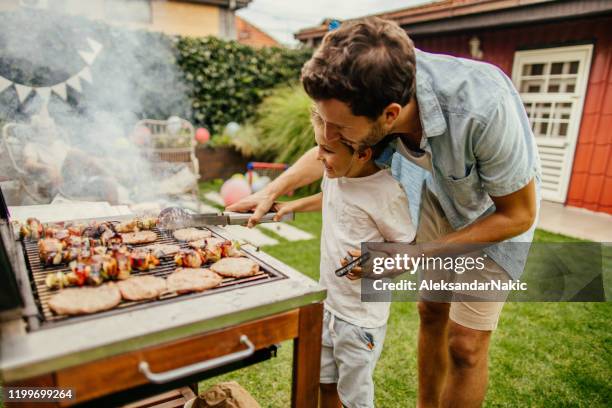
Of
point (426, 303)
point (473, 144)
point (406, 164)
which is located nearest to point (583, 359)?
point (426, 303)

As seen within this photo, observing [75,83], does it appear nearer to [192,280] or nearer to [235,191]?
[235,191]

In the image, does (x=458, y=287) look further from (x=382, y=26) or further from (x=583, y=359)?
(x=583, y=359)

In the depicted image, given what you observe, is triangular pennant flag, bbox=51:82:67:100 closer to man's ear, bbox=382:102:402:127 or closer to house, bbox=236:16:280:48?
man's ear, bbox=382:102:402:127

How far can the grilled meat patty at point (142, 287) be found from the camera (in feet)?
4.09

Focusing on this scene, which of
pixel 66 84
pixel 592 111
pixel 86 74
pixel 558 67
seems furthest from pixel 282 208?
pixel 558 67

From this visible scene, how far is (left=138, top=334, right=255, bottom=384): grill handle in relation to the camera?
3.44ft

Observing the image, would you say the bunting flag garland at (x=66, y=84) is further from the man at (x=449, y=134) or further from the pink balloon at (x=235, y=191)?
the man at (x=449, y=134)

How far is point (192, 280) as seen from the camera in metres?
1.35

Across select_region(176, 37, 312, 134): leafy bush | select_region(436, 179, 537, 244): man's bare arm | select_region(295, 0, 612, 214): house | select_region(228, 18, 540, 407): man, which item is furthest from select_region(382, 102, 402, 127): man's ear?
select_region(176, 37, 312, 134): leafy bush

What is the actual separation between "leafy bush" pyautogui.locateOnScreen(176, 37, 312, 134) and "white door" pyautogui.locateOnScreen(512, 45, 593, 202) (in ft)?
17.9

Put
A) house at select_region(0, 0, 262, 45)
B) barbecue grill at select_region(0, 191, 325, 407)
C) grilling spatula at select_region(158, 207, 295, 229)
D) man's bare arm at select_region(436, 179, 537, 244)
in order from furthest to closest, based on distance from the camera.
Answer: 1. house at select_region(0, 0, 262, 45)
2. grilling spatula at select_region(158, 207, 295, 229)
3. man's bare arm at select_region(436, 179, 537, 244)
4. barbecue grill at select_region(0, 191, 325, 407)

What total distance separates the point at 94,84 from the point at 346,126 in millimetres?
7770

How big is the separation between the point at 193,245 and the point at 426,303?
4.40ft

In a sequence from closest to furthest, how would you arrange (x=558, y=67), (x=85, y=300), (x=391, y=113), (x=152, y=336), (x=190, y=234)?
(x=152, y=336) → (x=85, y=300) → (x=391, y=113) → (x=190, y=234) → (x=558, y=67)
